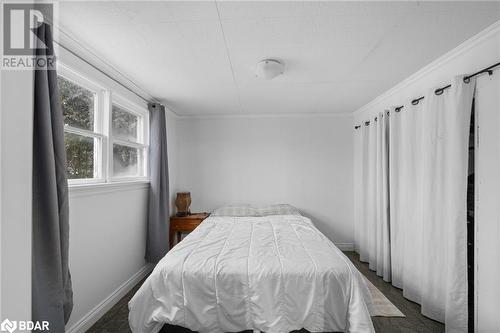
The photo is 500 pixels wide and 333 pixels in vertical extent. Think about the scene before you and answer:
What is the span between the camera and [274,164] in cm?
417

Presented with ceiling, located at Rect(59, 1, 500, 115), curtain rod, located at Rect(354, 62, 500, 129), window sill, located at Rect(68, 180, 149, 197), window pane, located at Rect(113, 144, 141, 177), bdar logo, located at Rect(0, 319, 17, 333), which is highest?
ceiling, located at Rect(59, 1, 500, 115)

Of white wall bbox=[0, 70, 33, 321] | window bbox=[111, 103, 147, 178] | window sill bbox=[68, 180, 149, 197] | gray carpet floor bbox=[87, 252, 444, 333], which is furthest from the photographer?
window bbox=[111, 103, 147, 178]

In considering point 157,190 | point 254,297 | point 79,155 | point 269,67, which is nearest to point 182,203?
point 157,190

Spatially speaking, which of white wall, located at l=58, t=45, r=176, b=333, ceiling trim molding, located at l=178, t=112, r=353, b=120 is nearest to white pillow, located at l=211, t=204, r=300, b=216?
white wall, located at l=58, t=45, r=176, b=333

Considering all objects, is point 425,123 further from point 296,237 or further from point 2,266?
point 2,266

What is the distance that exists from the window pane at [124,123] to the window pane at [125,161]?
0.15 m

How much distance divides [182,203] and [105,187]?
1.72 meters

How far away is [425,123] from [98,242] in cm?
315

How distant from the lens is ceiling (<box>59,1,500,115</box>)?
4.85 feet

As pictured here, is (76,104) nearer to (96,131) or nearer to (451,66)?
(96,131)

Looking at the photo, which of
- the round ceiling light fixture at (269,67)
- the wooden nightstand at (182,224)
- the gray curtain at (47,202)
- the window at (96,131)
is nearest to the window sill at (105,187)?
the window at (96,131)

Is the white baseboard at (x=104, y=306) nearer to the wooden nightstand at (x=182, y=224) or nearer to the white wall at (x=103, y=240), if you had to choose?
the white wall at (x=103, y=240)

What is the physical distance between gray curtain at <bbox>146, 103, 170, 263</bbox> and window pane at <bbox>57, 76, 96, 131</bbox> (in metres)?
0.90

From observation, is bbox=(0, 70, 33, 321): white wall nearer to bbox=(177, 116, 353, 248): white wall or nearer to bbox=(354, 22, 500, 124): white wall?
bbox=(354, 22, 500, 124): white wall
